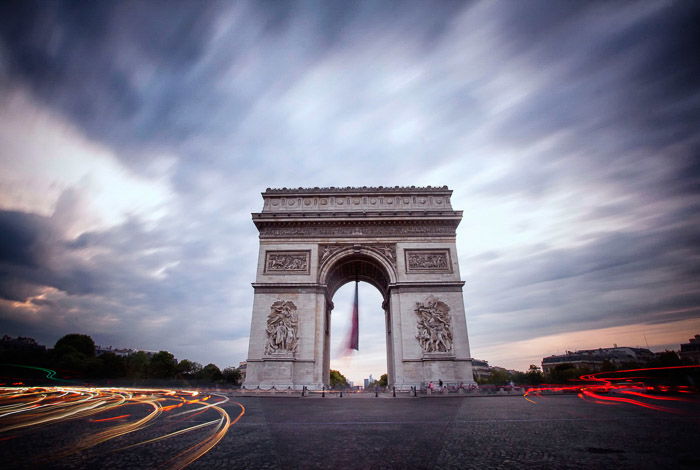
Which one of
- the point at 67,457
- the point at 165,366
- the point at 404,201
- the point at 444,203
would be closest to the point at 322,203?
the point at 404,201

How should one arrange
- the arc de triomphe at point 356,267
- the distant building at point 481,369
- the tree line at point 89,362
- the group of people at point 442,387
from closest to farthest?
the group of people at point 442,387 < the arc de triomphe at point 356,267 < the tree line at point 89,362 < the distant building at point 481,369

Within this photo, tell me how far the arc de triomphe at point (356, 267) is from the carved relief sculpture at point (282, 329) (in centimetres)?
6

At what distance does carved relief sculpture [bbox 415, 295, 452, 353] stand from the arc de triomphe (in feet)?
0.19

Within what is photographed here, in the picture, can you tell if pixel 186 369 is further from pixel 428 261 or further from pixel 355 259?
pixel 428 261

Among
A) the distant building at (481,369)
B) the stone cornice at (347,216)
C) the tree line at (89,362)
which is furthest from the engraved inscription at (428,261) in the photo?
the distant building at (481,369)

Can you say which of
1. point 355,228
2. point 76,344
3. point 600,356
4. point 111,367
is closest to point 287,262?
point 355,228

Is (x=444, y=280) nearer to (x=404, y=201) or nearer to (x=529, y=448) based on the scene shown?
(x=404, y=201)

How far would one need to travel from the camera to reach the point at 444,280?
67.5 feet

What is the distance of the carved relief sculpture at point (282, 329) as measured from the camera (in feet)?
62.8

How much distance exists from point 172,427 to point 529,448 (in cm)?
441

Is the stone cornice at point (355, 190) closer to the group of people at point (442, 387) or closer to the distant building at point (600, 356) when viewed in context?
the group of people at point (442, 387)

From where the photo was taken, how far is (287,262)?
70.4ft

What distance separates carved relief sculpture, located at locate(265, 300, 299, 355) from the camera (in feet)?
62.8

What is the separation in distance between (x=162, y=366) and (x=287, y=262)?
38.3m
